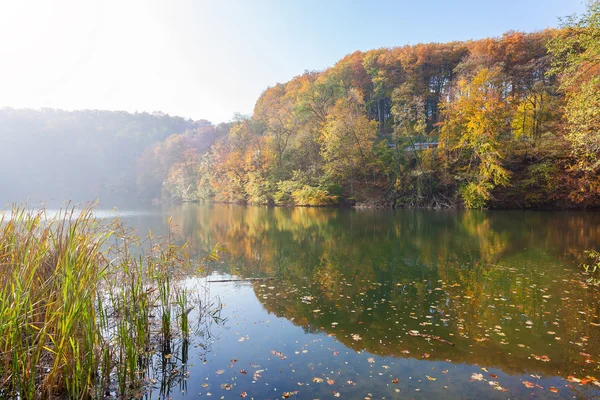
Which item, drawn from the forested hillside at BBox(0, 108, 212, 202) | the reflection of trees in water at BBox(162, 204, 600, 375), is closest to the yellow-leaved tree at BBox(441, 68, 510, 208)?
the reflection of trees in water at BBox(162, 204, 600, 375)

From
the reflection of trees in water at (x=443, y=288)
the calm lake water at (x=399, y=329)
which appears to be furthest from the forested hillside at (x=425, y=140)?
the calm lake water at (x=399, y=329)

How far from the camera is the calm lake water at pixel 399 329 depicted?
3.99 meters

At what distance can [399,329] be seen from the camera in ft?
18.3

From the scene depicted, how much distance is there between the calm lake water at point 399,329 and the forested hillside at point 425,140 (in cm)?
785

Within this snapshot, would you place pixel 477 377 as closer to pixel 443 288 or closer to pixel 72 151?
pixel 443 288

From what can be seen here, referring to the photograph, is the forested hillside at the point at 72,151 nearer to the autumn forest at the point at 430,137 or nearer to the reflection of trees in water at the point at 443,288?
the autumn forest at the point at 430,137

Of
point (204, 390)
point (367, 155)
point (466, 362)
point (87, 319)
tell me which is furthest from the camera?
point (367, 155)

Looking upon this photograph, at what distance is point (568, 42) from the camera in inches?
433

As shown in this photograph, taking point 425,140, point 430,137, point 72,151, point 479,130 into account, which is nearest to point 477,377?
point 479,130

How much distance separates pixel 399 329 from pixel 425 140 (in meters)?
32.1

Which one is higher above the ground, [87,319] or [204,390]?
[87,319]

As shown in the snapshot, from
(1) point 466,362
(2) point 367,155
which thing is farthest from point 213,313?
(2) point 367,155

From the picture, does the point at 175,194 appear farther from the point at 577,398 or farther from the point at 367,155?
the point at 577,398

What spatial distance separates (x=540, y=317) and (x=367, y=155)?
30.8m
